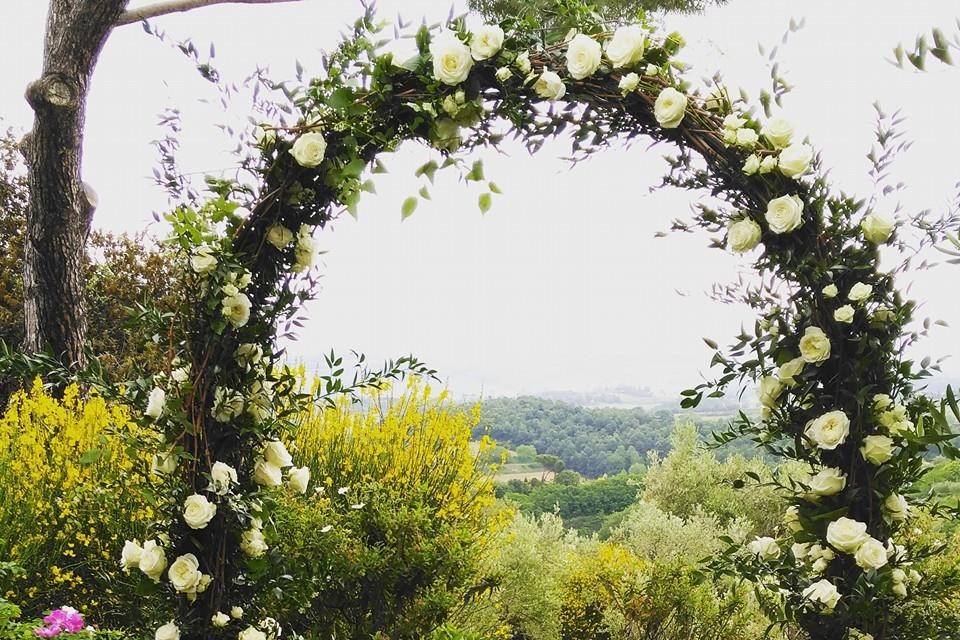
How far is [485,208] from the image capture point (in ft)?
5.89

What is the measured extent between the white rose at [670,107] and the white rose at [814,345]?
0.55m

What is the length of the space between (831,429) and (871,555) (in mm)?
276

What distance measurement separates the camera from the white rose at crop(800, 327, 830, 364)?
1.54 meters

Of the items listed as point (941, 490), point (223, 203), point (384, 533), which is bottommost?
point (941, 490)

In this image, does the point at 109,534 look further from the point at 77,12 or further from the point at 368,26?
the point at 77,12

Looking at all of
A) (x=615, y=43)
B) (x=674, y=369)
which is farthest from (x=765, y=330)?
(x=674, y=369)

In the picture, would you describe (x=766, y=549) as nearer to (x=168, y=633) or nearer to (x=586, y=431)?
(x=168, y=633)

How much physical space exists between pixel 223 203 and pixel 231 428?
0.57 m

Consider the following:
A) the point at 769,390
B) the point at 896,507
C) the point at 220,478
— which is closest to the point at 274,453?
the point at 220,478

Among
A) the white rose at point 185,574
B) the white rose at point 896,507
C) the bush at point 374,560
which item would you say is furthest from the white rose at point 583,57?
the white rose at point 185,574

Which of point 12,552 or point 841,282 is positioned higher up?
point 841,282

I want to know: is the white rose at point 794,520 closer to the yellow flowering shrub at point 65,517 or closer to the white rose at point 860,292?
the white rose at point 860,292

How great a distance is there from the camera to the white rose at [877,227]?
1.54m

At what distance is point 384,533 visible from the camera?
2730 mm
